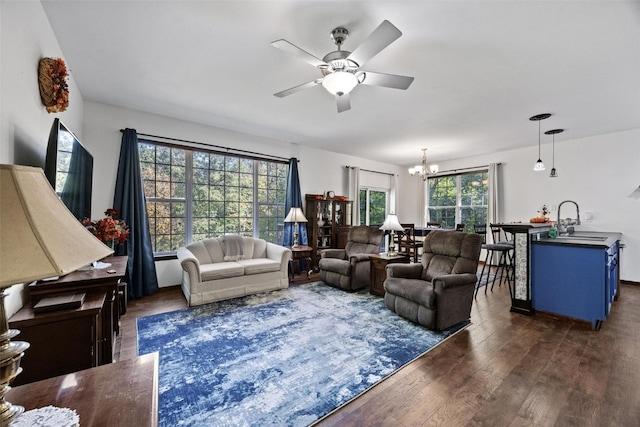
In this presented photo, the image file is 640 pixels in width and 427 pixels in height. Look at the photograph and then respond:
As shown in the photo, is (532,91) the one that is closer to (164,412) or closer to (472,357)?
(472,357)

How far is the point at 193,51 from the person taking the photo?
2.56m

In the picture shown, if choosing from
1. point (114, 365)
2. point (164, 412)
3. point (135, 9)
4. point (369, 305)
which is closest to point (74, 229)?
point (114, 365)

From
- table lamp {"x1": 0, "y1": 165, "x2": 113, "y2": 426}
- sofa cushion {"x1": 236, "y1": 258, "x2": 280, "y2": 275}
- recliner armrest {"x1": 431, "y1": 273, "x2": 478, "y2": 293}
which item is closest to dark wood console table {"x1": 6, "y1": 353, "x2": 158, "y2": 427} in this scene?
table lamp {"x1": 0, "y1": 165, "x2": 113, "y2": 426}

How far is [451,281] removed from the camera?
2861 mm

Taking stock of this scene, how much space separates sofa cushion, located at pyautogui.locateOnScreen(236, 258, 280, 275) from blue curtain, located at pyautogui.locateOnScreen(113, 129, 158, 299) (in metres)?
1.31

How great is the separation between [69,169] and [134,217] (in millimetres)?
1810

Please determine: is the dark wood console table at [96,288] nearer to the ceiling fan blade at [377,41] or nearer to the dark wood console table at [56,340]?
the dark wood console table at [56,340]

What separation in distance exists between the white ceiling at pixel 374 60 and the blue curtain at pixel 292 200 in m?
1.23

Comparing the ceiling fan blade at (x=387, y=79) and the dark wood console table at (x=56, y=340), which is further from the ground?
the ceiling fan blade at (x=387, y=79)

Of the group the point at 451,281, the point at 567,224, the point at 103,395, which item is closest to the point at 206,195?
the point at 451,281

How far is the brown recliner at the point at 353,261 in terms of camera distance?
427cm

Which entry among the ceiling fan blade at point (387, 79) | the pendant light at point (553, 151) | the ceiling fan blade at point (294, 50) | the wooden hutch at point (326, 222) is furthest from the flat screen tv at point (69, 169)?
the pendant light at point (553, 151)

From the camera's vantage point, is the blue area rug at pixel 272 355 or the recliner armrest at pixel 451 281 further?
the recliner armrest at pixel 451 281

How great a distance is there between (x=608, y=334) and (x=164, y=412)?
409 centimetres
